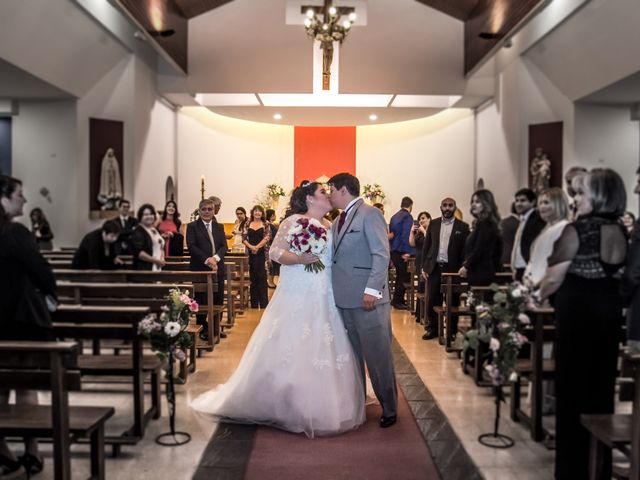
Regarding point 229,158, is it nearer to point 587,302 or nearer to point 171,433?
point 171,433

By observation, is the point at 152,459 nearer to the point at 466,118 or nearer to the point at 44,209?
the point at 44,209

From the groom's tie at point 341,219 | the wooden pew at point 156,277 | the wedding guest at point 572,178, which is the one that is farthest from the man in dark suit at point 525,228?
the wooden pew at point 156,277

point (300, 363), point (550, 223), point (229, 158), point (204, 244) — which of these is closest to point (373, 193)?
point (229, 158)

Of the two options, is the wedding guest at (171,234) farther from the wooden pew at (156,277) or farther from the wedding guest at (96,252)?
the wedding guest at (96,252)

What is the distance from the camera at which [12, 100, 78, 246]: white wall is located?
11273mm

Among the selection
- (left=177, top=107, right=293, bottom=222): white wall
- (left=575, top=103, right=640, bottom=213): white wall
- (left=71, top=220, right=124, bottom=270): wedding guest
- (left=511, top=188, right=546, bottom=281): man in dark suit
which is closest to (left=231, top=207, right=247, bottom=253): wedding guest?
Result: (left=177, top=107, right=293, bottom=222): white wall

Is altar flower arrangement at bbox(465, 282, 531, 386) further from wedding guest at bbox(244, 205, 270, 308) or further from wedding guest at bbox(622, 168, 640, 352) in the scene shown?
wedding guest at bbox(244, 205, 270, 308)

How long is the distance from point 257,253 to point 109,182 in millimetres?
3288

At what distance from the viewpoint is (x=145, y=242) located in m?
7.12

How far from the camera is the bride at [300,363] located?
4414 millimetres

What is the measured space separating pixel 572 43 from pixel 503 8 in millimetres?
1171

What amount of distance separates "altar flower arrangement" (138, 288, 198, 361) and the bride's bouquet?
0.80 metres

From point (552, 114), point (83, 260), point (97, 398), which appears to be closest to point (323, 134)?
point (552, 114)

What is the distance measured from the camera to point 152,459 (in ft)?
13.0
